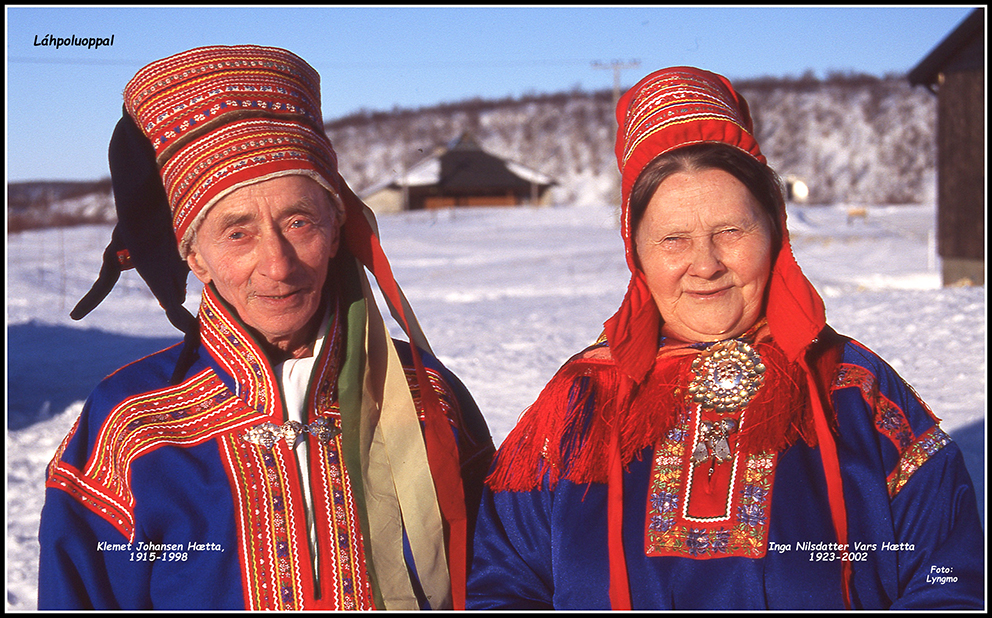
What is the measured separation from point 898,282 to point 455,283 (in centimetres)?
702

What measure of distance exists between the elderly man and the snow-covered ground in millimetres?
756

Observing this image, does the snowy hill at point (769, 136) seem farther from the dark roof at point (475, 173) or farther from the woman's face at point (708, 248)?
the woman's face at point (708, 248)

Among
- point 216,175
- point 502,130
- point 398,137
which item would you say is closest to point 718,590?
point 216,175

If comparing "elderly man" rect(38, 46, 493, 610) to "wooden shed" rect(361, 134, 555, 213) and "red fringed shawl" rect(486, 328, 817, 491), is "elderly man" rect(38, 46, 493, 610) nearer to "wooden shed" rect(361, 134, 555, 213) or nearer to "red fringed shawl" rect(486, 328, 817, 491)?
"red fringed shawl" rect(486, 328, 817, 491)

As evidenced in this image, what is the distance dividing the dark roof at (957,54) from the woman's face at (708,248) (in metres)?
11.1

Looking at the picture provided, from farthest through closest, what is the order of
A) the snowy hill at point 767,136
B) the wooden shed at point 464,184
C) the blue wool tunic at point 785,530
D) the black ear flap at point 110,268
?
the snowy hill at point 767,136 < the wooden shed at point 464,184 < the black ear flap at point 110,268 < the blue wool tunic at point 785,530

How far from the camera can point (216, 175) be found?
1.91 metres

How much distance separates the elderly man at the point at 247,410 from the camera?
1.92 m

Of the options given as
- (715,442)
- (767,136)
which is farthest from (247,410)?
(767,136)

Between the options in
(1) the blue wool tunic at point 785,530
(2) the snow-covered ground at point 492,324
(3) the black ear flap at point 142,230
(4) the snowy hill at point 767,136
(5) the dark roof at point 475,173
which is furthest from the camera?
(4) the snowy hill at point 767,136

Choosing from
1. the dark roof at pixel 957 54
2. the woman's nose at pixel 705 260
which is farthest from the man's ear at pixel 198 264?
the dark roof at pixel 957 54

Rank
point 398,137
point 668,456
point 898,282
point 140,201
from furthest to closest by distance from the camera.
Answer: point 398,137 → point 898,282 → point 140,201 → point 668,456

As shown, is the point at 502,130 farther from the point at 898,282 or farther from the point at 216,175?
the point at 216,175

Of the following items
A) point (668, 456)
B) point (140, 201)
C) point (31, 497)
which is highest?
point (140, 201)
